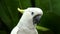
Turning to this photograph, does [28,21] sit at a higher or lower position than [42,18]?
higher

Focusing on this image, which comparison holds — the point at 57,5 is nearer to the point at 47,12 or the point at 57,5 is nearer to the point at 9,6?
the point at 47,12

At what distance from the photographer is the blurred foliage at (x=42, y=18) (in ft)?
5.30

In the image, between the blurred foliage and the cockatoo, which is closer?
the cockatoo

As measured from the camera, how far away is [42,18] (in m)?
1.65

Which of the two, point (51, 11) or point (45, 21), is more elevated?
point (51, 11)

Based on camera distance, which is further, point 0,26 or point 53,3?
point 0,26

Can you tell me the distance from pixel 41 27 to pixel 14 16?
305mm

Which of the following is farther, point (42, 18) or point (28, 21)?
point (42, 18)

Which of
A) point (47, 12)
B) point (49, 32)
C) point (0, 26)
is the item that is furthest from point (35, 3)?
point (0, 26)

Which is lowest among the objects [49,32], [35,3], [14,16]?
[49,32]

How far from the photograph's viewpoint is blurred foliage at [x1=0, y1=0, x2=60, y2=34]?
1.62m

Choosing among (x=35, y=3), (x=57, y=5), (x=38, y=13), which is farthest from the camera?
(x=35, y=3)

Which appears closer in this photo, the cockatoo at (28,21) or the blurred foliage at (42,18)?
the cockatoo at (28,21)

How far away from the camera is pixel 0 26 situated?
177cm
